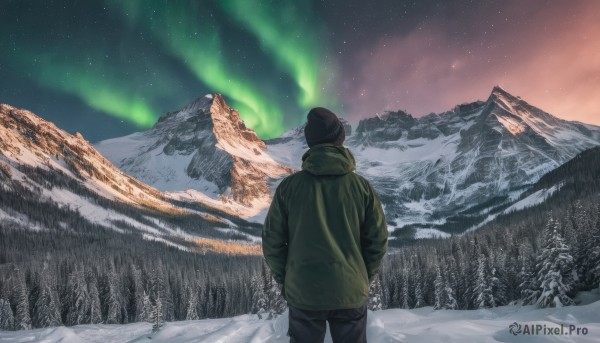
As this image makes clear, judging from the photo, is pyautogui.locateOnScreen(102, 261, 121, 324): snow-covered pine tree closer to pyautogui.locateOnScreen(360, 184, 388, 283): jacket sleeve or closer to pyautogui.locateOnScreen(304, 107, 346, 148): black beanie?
pyautogui.locateOnScreen(360, 184, 388, 283): jacket sleeve

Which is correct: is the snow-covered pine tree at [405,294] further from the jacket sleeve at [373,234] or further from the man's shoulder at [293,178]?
the man's shoulder at [293,178]

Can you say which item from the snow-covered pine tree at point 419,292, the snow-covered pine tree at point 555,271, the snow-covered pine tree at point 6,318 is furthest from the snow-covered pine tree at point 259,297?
the snow-covered pine tree at point 6,318

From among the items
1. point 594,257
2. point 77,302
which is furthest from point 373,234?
point 77,302

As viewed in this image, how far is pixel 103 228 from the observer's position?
7160 inches

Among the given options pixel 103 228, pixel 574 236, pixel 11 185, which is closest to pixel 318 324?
pixel 574 236

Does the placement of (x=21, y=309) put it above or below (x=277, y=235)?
below

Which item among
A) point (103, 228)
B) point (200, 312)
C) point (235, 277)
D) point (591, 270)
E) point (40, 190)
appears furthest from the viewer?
point (40, 190)

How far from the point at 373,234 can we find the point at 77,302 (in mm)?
77928

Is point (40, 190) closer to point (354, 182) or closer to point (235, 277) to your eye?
point (235, 277)

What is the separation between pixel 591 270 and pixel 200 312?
72717 millimetres

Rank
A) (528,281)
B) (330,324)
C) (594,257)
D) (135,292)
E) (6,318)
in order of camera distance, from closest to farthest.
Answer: (330,324) → (594,257) → (528,281) → (6,318) → (135,292)

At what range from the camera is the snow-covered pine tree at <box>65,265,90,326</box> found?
6600cm

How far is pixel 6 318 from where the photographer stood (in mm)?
58844

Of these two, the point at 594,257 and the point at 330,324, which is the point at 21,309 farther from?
the point at 594,257
